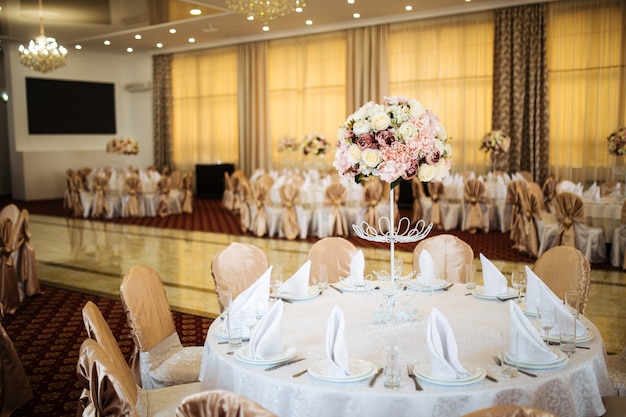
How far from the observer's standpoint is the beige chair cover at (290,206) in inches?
369

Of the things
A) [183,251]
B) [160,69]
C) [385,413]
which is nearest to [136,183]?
[183,251]

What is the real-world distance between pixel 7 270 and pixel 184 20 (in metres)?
8.75

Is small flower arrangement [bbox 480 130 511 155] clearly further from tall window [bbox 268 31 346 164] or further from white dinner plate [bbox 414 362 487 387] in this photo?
white dinner plate [bbox 414 362 487 387]

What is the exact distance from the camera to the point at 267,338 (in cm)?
226

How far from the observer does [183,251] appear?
8.50 m

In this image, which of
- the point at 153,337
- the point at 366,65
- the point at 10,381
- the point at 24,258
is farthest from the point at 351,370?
the point at 366,65

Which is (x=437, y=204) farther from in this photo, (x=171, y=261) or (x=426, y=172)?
(x=426, y=172)

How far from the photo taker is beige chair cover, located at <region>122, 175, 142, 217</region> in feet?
39.7

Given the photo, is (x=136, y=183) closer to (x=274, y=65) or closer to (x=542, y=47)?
(x=274, y=65)

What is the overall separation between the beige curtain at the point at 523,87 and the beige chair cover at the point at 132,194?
733cm

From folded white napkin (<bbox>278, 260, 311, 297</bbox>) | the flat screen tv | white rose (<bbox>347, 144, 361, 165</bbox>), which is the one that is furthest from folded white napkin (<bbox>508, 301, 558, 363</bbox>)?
the flat screen tv

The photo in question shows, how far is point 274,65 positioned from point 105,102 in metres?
5.63

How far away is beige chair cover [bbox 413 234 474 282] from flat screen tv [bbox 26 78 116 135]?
15.0 metres

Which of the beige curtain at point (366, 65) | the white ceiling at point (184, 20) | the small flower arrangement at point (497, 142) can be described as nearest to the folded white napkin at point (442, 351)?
the small flower arrangement at point (497, 142)
